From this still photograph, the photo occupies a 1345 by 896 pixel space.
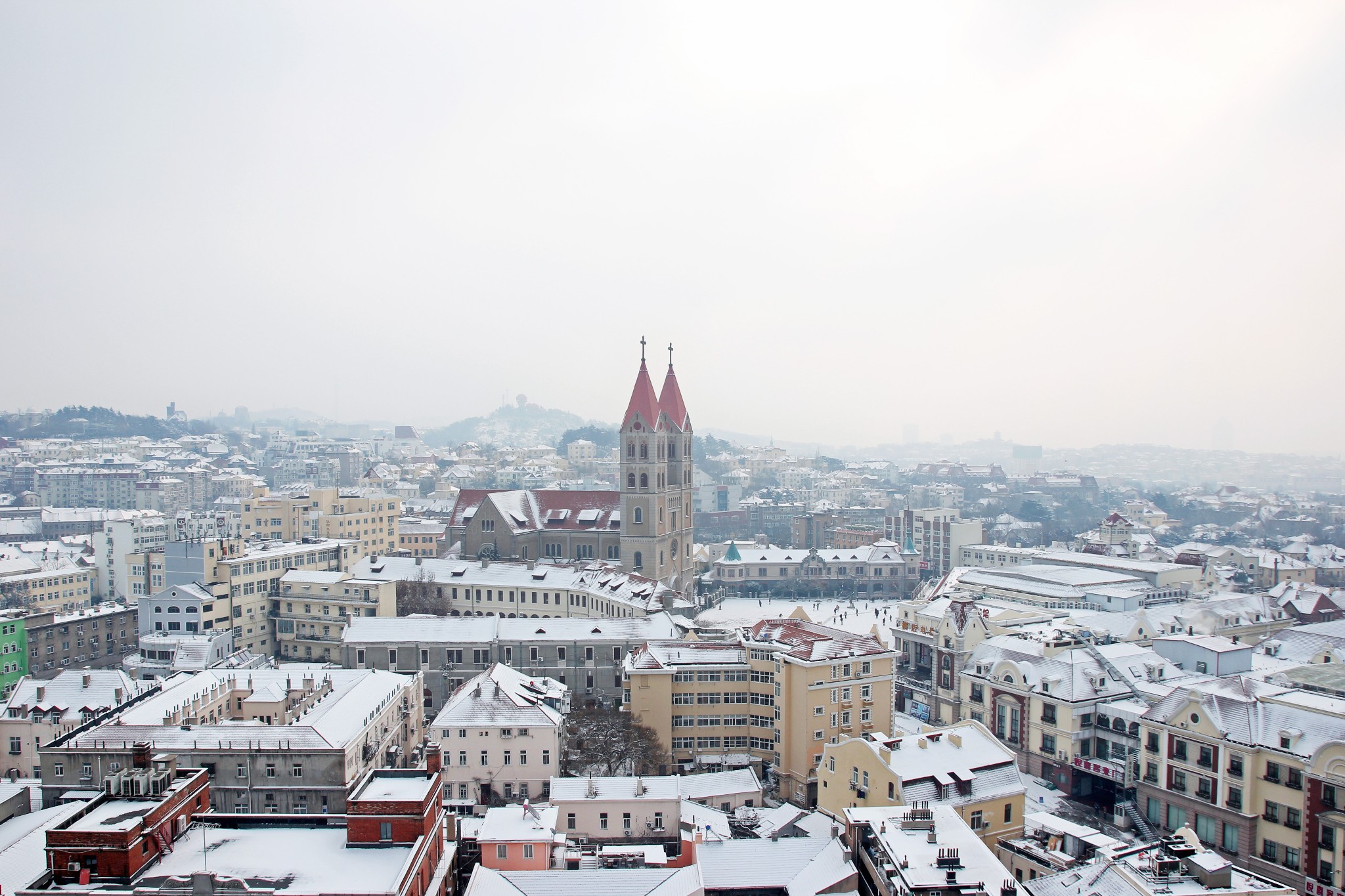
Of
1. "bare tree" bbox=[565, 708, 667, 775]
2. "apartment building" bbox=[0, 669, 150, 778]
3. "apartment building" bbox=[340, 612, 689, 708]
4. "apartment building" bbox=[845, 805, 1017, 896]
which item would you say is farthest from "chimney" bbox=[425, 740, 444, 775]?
"apartment building" bbox=[340, 612, 689, 708]

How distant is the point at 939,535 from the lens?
10331 cm

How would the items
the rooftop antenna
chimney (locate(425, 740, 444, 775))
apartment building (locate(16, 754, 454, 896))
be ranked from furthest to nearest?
chimney (locate(425, 740, 444, 775)) → the rooftop antenna → apartment building (locate(16, 754, 454, 896))

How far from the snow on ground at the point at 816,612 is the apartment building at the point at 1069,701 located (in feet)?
67.1

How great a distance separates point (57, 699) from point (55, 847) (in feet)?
80.3

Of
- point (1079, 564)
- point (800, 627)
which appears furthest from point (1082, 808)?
point (1079, 564)

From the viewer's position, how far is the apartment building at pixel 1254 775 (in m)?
29.0

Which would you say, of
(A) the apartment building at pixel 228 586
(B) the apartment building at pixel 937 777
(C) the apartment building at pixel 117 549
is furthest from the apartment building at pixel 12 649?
(B) the apartment building at pixel 937 777

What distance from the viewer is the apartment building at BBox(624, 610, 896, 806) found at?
38938 millimetres

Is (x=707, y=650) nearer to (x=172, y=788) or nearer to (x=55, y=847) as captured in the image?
(x=172, y=788)

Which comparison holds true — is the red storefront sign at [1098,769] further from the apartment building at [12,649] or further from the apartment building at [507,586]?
the apartment building at [12,649]

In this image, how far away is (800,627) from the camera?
4241 cm

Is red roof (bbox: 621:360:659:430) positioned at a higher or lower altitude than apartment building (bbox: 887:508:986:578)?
higher

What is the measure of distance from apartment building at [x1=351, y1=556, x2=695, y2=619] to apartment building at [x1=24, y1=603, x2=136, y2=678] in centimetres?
1465

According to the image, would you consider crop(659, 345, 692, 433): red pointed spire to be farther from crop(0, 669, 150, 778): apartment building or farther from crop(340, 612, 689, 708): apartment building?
crop(0, 669, 150, 778): apartment building
